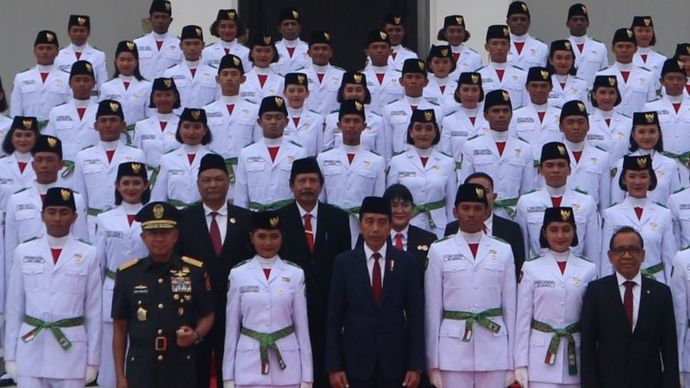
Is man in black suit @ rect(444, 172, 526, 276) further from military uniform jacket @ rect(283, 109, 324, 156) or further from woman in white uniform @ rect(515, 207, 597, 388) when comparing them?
military uniform jacket @ rect(283, 109, 324, 156)

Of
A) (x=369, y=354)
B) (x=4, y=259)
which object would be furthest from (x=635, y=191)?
(x=4, y=259)

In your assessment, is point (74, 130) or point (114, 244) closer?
point (114, 244)

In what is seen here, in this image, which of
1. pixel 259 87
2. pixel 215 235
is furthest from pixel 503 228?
pixel 259 87

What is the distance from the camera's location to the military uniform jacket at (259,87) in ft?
46.1

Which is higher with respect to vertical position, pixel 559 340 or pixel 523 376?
pixel 559 340

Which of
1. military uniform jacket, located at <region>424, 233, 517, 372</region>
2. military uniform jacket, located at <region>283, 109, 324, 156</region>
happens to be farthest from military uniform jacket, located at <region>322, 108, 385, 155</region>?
military uniform jacket, located at <region>424, 233, 517, 372</region>

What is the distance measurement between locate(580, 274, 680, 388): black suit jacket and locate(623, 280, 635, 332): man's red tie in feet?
0.12

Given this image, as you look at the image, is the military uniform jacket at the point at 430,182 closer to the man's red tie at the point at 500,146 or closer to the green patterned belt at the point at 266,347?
the man's red tie at the point at 500,146

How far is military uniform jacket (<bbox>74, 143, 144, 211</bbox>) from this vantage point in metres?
11.9

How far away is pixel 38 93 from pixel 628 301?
275 inches

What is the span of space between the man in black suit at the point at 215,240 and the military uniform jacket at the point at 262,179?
4.22ft

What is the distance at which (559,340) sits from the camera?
31.3 feet

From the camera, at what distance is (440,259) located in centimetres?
970

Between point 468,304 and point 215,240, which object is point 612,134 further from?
point 215,240
